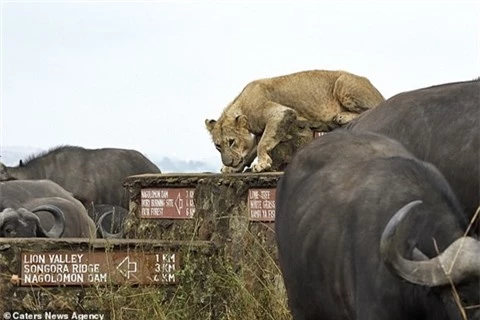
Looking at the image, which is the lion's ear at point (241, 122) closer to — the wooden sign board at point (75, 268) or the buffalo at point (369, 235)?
the wooden sign board at point (75, 268)

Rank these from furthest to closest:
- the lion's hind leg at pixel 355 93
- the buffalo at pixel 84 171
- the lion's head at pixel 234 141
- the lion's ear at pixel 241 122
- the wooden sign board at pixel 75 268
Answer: the buffalo at pixel 84 171 < the lion's hind leg at pixel 355 93 < the lion's ear at pixel 241 122 < the lion's head at pixel 234 141 < the wooden sign board at pixel 75 268

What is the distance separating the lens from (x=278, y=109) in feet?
48.7

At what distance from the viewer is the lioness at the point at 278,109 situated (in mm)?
14469

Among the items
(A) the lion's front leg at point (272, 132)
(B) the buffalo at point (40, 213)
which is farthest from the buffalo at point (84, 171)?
(A) the lion's front leg at point (272, 132)

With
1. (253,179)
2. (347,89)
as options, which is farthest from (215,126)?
(253,179)

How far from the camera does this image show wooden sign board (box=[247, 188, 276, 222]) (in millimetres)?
11938

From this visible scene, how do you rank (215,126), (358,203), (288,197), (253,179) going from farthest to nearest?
1. (215,126)
2. (253,179)
3. (288,197)
4. (358,203)

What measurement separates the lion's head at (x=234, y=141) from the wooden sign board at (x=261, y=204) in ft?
7.35

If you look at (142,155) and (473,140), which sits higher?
(473,140)

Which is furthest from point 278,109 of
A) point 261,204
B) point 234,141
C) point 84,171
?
point 84,171

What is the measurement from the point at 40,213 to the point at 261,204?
21.2 feet

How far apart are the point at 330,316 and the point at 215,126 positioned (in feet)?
23.8

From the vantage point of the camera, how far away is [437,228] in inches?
274

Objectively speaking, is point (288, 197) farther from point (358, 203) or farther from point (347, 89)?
point (347, 89)
